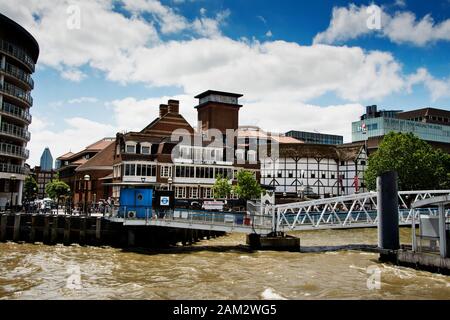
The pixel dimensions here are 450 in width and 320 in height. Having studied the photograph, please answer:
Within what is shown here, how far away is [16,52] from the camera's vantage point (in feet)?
181

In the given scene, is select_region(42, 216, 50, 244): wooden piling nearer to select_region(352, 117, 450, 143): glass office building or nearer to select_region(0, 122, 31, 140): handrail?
select_region(0, 122, 31, 140): handrail

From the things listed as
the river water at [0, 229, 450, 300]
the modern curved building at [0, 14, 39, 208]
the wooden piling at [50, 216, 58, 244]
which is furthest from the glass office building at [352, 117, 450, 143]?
the wooden piling at [50, 216, 58, 244]

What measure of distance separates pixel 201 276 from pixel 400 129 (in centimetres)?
10207

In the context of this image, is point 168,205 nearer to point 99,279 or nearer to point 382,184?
point 99,279

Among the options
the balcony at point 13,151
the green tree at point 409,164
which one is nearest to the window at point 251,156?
the green tree at point 409,164

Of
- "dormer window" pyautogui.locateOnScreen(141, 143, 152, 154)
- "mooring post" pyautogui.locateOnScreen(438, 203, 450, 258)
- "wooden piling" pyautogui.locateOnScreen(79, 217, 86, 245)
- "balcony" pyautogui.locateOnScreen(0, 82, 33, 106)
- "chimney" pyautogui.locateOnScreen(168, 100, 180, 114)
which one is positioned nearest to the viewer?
"mooring post" pyautogui.locateOnScreen(438, 203, 450, 258)

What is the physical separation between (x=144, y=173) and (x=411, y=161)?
41.7 metres

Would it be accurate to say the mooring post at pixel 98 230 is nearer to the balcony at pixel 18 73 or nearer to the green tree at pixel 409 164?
the balcony at pixel 18 73

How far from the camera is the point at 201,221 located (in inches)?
1324

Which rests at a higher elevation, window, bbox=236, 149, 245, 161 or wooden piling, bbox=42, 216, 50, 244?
window, bbox=236, 149, 245, 161

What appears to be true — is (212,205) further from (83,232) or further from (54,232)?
(54,232)

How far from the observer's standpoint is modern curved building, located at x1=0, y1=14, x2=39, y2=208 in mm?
52750

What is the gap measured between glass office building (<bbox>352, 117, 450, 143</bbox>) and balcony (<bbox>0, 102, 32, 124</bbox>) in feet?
266
